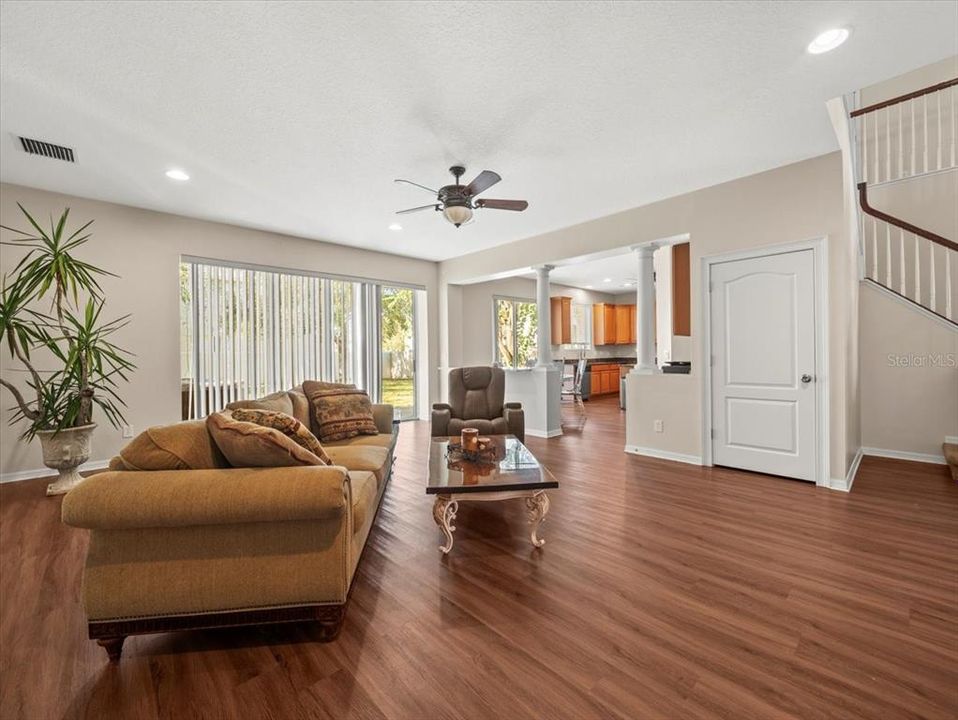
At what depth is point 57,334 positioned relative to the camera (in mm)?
4227

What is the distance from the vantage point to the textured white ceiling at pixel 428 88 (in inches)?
81.4

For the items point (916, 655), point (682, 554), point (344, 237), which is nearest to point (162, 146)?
point (344, 237)

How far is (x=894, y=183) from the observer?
186 inches

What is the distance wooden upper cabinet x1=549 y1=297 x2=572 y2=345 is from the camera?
992 cm

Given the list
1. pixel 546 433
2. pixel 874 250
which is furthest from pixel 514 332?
pixel 874 250

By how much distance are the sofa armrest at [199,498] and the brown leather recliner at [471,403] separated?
2810 mm

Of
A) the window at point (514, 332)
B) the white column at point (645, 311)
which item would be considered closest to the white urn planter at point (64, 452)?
the white column at point (645, 311)

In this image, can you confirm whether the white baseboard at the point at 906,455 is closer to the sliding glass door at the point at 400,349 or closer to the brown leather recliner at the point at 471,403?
the brown leather recliner at the point at 471,403

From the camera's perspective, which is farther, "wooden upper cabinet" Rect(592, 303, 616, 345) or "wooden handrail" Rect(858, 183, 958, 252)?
"wooden upper cabinet" Rect(592, 303, 616, 345)

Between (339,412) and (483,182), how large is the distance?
2197 mm

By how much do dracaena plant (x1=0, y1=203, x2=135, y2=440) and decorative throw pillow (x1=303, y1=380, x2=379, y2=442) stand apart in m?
1.89

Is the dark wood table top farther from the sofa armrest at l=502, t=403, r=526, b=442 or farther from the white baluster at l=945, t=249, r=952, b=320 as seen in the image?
the white baluster at l=945, t=249, r=952, b=320

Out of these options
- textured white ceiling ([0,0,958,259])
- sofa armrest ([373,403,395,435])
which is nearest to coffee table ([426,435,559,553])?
sofa armrest ([373,403,395,435])

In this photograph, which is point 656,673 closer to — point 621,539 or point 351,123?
point 621,539
